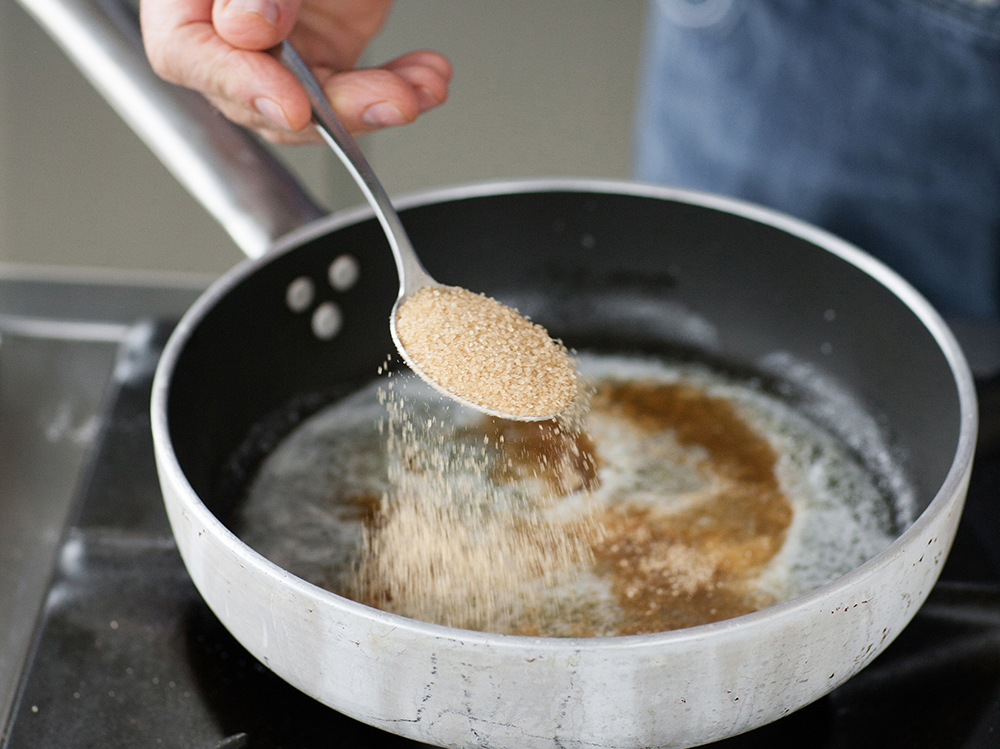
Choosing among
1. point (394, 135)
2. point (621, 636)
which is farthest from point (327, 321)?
point (394, 135)

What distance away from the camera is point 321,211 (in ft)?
2.76

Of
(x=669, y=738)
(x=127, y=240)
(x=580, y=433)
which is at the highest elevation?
(x=669, y=738)

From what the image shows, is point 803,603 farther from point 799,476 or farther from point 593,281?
point 593,281

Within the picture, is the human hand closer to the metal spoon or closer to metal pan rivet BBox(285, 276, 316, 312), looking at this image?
the metal spoon

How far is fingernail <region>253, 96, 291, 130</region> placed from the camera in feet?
2.26

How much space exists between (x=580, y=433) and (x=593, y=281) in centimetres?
20

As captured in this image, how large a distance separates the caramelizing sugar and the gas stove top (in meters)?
0.22

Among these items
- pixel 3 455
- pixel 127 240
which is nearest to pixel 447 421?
pixel 3 455

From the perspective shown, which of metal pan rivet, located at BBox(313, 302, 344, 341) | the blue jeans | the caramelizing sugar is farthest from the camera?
the blue jeans

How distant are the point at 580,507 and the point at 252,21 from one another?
43 centimetres

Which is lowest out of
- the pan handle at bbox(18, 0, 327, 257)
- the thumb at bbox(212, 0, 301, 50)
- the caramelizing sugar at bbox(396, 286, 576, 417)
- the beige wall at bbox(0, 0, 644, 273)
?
the beige wall at bbox(0, 0, 644, 273)

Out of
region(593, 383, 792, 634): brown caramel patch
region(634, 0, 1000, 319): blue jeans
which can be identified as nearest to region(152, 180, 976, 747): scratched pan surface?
region(593, 383, 792, 634): brown caramel patch

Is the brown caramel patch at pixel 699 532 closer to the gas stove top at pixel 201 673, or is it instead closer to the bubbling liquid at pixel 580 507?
the bubbling liquid at pixel 580 507

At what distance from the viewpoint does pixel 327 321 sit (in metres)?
0.89
